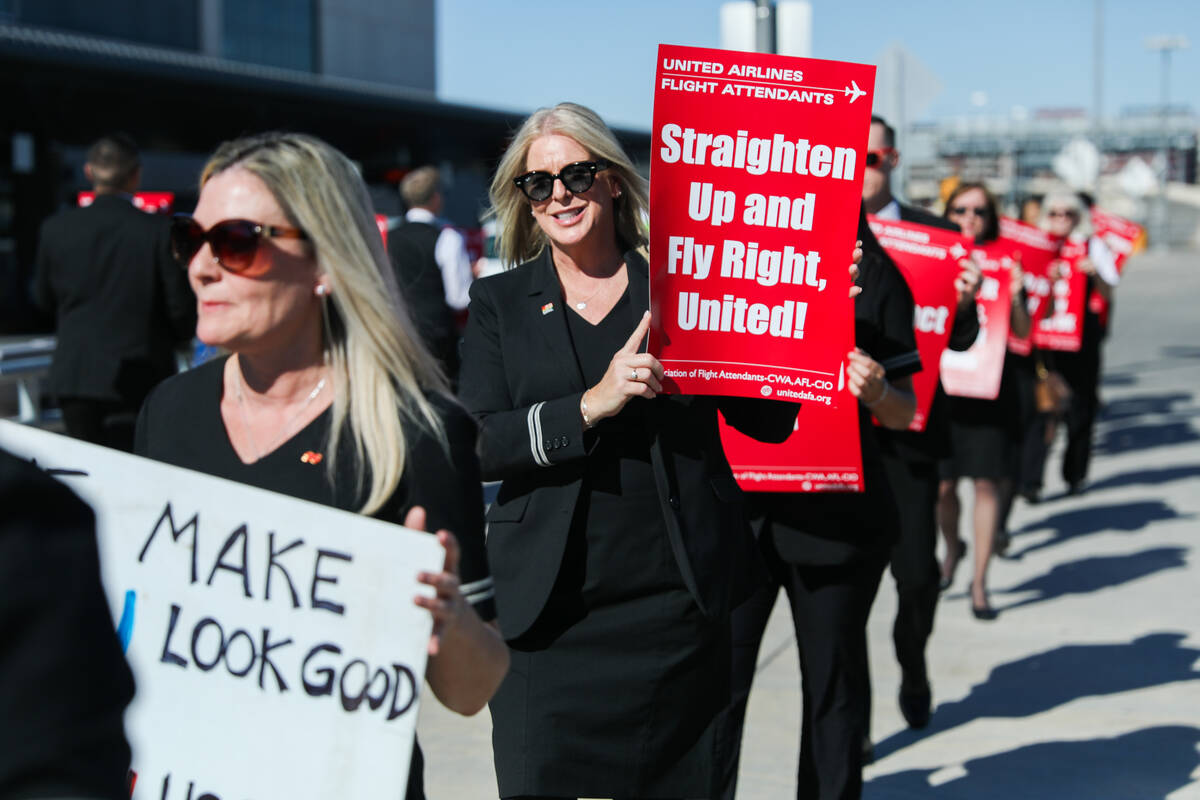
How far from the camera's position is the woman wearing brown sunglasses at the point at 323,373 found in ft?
6.82

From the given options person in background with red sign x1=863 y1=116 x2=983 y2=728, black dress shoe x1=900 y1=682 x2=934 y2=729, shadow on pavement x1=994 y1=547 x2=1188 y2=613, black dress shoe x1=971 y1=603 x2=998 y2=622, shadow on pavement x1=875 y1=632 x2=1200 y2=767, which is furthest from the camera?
shadow on pavement x1=994 y1=547 x2=1188 y2=613

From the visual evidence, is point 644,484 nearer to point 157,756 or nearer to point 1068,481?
point 157,756

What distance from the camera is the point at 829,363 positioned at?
3.19 m

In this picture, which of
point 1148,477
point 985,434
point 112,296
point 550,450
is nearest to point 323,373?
point 550,450

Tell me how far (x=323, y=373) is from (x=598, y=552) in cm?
101

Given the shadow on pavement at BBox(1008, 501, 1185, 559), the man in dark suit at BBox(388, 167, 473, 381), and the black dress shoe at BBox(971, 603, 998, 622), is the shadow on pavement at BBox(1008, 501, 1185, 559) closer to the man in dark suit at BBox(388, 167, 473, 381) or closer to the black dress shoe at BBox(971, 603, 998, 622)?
the black dress shoe at BBox(971, 603, 998, 622)

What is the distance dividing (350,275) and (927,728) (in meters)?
3.75

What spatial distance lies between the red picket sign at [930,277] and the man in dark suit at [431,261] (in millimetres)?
3262

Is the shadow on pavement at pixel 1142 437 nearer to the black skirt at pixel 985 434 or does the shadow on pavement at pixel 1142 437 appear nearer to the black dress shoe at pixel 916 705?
the black skirt at pixel 985 434

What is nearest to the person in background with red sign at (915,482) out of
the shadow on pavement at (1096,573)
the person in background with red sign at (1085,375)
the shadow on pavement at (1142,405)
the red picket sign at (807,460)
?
the red picket sign at (807,460)

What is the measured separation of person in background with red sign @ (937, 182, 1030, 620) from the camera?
6.88 meters

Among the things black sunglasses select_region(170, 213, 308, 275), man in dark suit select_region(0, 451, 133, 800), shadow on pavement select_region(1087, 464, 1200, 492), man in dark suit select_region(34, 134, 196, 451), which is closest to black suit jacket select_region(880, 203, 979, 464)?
black sunglasses select_region(170, 213, 308, 275)

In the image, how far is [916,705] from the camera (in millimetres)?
5184

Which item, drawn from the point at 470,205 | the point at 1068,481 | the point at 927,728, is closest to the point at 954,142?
the point at 470,205
